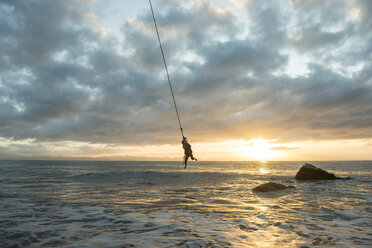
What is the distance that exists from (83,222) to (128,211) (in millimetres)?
2713

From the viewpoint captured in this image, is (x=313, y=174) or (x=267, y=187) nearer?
(x=267, y=187)

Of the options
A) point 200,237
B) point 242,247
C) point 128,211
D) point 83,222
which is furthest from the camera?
point 128,211

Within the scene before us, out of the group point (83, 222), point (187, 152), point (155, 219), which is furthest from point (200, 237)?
point (187, 152)

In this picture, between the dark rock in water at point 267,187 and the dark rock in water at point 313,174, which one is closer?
the dark rock in water at point 267,187

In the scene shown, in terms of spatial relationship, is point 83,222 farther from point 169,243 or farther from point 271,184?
point 271,184

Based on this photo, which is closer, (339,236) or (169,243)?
(169,243)

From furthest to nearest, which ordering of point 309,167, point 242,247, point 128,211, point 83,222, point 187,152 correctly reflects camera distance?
point 309,167 < point 187,152 < point 128,211 < point 83,222 < point 242,247

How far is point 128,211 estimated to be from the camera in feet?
41.1

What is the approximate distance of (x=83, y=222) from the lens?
10234 mm

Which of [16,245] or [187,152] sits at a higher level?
[187,152]

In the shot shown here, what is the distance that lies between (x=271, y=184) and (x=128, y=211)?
49.8ft

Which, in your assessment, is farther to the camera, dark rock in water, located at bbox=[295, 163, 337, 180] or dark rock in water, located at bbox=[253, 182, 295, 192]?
dark rock in water, located at bbox=[295, 163, 337, 180]

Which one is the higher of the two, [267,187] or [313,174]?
[267,187]

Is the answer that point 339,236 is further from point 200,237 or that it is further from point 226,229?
point 200,237
